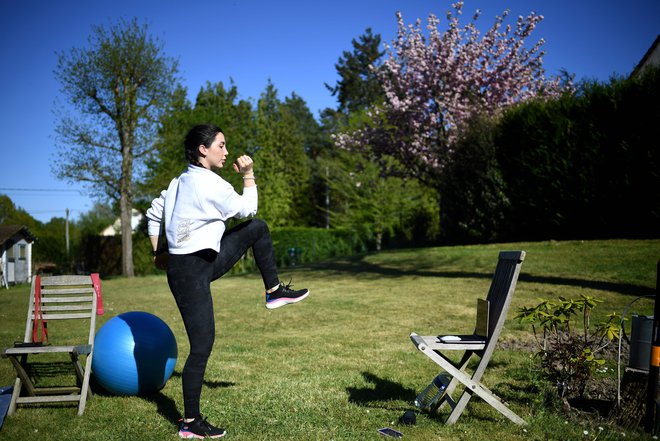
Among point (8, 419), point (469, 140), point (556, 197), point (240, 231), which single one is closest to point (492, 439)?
point (240, 231)

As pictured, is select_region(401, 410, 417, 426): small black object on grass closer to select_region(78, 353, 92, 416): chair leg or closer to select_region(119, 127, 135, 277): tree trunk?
select_region(78, 353, 92, 416): chair leg

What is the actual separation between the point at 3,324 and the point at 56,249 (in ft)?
103

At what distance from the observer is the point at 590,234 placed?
17469 millimetres

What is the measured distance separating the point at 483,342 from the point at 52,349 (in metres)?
3.92

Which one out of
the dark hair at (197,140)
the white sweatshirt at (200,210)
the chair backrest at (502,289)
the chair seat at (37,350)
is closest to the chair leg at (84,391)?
the chair seat at (37,350)

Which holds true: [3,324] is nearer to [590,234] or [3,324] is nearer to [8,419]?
[8,419]

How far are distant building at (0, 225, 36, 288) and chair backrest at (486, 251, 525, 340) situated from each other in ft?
105

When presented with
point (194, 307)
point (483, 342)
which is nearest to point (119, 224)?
point (194, 307)

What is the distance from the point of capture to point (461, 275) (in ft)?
49.3

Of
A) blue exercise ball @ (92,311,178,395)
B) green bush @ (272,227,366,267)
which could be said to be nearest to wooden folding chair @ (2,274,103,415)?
blue exercise ball @ (92,311,178,395)

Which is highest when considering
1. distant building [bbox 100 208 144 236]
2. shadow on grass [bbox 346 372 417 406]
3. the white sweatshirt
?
distant building [bbox 100 208 144 236]

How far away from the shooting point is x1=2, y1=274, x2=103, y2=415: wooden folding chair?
197 inches

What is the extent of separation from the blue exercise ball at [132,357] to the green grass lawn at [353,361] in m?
0.18

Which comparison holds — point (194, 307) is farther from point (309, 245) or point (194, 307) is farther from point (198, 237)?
point (309, 245)
